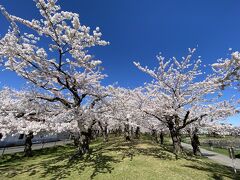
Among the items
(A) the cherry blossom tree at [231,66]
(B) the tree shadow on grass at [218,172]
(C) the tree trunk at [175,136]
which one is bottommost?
(B) the tree shadow on grass at [218,172]

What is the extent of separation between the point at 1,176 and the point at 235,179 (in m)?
15.3

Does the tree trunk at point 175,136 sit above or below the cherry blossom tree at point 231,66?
below

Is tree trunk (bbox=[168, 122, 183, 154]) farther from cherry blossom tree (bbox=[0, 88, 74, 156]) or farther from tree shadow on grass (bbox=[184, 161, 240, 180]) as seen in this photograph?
cherry blossom tree (bbox=[0, 88, 74, 156])

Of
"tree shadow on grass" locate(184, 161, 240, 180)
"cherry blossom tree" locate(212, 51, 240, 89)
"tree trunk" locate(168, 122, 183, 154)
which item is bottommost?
"tree shadow on grass" locate(184, 161, 240, 180)

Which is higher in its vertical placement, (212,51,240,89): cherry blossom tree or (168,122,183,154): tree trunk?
(212,51,240,89): cherry blossom tree

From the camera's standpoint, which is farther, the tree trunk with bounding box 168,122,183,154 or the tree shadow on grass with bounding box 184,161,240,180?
the tree trunk with bounding box 168,122,183,154

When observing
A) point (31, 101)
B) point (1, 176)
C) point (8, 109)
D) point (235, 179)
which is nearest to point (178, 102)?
point (235, 179)

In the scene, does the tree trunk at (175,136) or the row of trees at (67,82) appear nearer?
the row of trees at (67,82)

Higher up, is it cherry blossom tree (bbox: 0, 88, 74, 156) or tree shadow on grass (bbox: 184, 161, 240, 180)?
cherry blossom tree (bbox: 0, 88, 74, 156)

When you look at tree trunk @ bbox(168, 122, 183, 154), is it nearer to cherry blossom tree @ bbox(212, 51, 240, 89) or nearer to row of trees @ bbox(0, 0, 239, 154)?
row of trees @ bbox(0, 0, 239, 154)

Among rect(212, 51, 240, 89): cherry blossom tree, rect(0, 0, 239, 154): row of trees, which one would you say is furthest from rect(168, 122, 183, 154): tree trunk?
rect(212, 51, 240, 89): cherry blossom tree

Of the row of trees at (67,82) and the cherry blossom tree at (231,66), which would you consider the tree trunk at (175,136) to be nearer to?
the row of trees at (67,82)

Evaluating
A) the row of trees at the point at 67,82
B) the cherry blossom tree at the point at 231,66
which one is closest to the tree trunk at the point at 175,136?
the row of trees at the point at 67,82

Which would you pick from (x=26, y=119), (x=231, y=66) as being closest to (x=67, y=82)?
(x=26, y=119)
